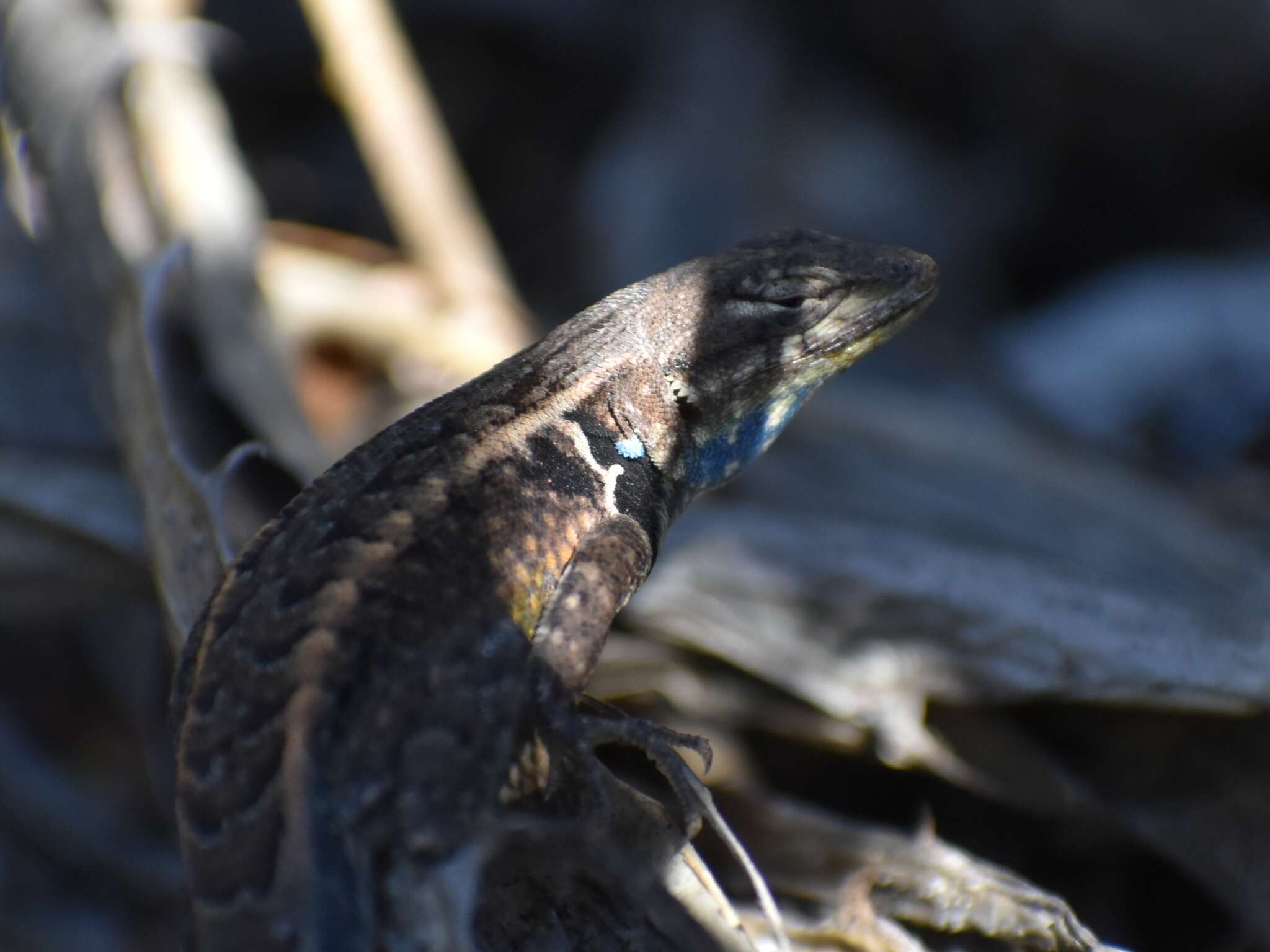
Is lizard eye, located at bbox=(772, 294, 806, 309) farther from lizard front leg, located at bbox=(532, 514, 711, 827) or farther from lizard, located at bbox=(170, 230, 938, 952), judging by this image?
lizard front leg, located at bbox=(532, 514, 711, 827)

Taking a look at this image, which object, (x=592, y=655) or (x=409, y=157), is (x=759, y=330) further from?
(x=409, y=157)

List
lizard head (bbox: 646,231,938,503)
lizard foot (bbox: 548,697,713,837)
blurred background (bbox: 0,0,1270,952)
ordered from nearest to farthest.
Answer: lizard foot (bbox: 548,697,713,837), lizard head (bbox: 646,231,938,503), blurred background (bbox: 0,0,1270,952)

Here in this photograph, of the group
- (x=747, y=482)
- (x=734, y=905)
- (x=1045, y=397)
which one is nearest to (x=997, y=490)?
(x=747, y=482)

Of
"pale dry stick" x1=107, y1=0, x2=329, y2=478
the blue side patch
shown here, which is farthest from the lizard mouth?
"pale dry stick" x1=107, y1=0, x2=329, y2=478

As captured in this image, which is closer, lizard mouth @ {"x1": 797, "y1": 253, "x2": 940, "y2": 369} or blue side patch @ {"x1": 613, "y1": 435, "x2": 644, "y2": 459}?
blue side patch @ {"x1": 613, "y1": 435, "x2": 644, "y2": 459}

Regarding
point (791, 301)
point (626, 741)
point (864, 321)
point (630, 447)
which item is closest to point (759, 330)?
point (791, 301)

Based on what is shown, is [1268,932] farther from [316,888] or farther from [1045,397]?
[1045,397]
